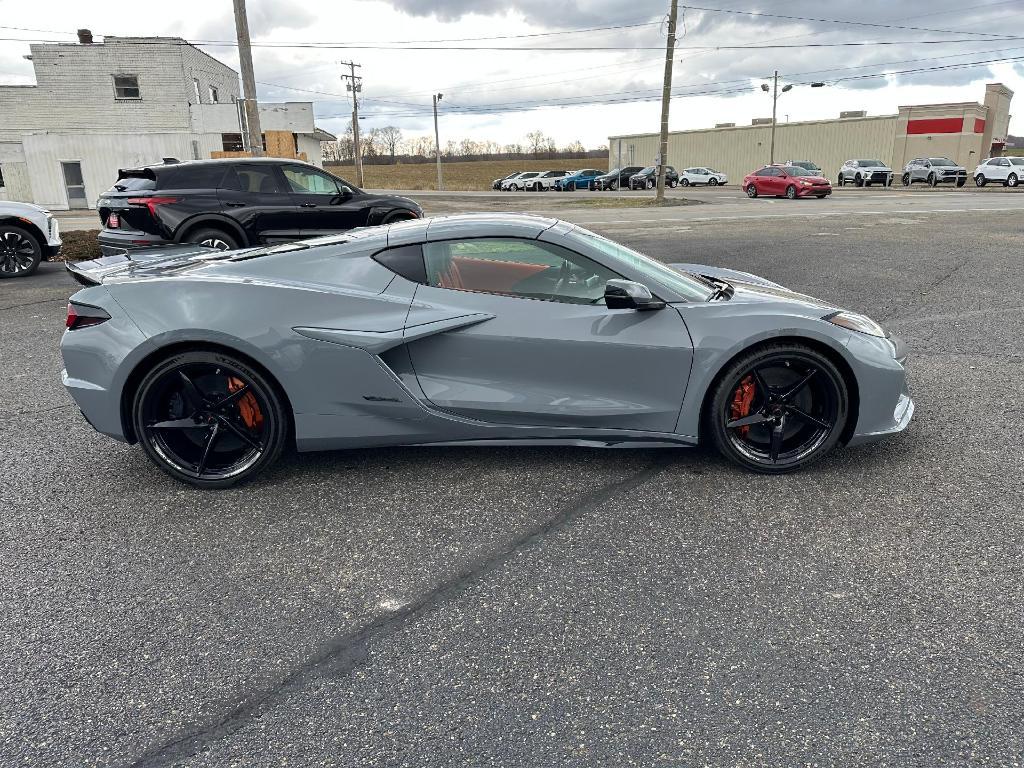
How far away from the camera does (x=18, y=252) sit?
36.5ft

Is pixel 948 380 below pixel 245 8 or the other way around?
below

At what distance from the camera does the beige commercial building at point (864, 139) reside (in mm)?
55219

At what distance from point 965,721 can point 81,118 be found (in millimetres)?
39029

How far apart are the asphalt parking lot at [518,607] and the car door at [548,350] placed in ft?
1.32

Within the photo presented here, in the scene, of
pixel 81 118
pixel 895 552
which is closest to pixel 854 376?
pixel 895 552

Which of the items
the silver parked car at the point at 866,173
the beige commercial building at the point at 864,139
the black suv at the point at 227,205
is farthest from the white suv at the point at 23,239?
the silver parked car at the point at 866,173

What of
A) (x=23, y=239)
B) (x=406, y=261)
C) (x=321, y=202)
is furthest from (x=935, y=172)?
(x=406, y=261)

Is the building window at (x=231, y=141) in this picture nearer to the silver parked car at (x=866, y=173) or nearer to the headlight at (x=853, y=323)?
the headlight at (x=853, y=323)

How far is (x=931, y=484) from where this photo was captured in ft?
12.4

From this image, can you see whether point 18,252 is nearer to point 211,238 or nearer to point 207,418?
point 211,238

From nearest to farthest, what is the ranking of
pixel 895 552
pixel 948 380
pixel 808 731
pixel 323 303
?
pixel 808 731, pixel 895 552, pixel 323 303, pixel 948 380

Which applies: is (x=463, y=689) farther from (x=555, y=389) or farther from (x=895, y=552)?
(x=895, y=552)

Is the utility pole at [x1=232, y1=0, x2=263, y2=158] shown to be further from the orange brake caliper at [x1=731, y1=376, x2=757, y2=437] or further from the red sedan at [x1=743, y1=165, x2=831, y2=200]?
the red sedan at [x1=743, y1=165, x2=831, y2=200]

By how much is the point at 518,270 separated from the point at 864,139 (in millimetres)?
65044
